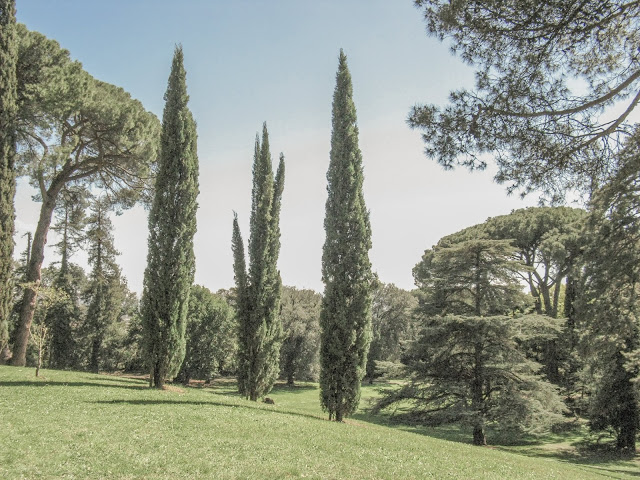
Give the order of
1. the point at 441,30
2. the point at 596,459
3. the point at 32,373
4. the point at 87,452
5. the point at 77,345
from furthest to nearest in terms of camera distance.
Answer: the point at 77,345 < the point at 596,459 < the point at 32,373 < the point at 441,30 < the point at 87,452

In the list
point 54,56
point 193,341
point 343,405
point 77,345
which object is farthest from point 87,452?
point 77,345

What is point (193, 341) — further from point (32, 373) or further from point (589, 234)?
point (589, 234)

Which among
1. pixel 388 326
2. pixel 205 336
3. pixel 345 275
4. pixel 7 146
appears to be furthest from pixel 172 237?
pixel 388 326

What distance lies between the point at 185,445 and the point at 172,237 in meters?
9.70

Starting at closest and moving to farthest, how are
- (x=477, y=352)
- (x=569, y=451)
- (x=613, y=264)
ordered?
(x=613, y=264)
(x=477, y=352)
(x=569, y=451)

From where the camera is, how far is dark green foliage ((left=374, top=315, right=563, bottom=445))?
58.1 ft

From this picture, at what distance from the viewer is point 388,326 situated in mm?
51750

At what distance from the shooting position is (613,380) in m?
19.0

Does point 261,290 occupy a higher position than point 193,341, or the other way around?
point 261,290

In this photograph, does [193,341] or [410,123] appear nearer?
[410,123]

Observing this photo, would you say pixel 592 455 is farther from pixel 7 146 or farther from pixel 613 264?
pixel 7 146

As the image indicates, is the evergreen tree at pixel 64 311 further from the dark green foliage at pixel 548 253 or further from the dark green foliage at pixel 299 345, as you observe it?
the dark green foliage at pixel 548 253

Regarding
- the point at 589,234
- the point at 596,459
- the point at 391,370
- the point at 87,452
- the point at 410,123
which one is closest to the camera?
the point at 87,452

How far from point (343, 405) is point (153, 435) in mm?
7533
